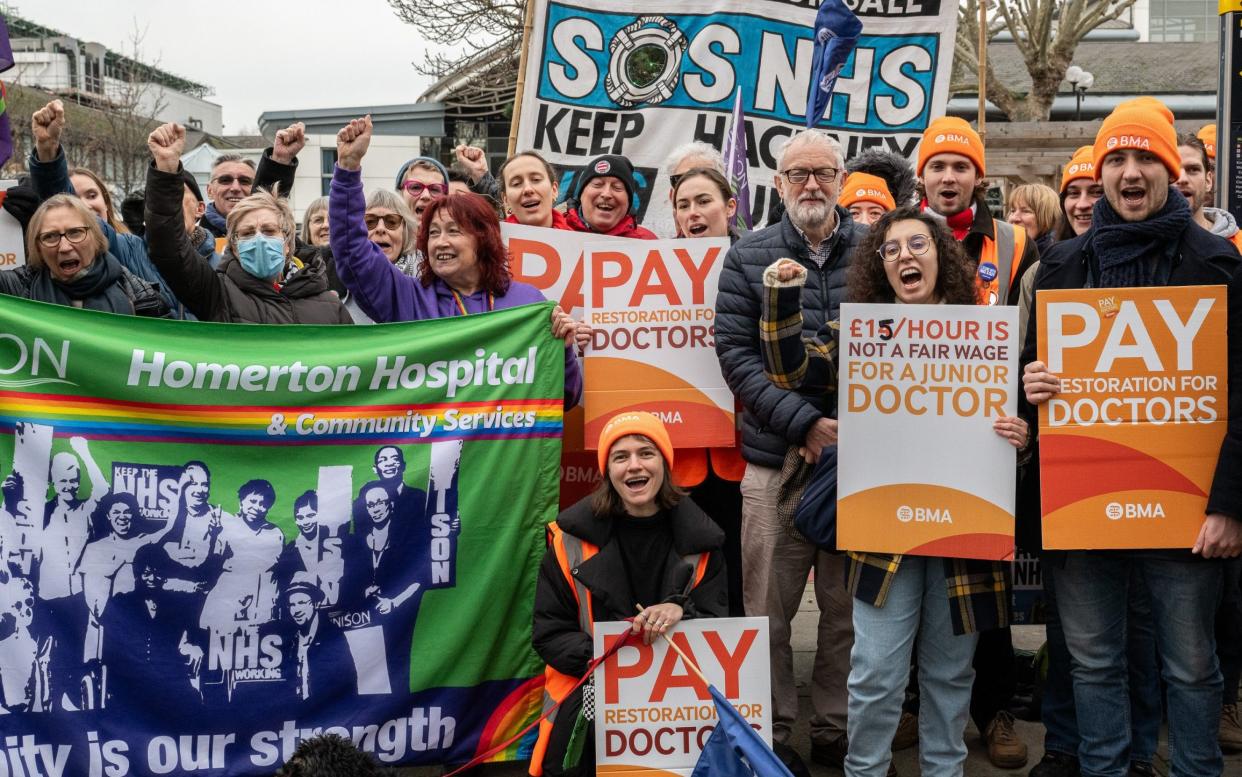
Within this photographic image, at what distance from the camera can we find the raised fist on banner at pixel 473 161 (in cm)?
620

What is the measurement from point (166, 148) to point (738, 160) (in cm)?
279

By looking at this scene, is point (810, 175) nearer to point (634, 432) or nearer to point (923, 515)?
point (634, 432)

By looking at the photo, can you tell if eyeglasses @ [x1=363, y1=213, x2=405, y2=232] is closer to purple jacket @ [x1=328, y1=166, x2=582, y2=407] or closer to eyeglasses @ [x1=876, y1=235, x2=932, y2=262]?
purple jacket @ [x1=328, y1=166, x2=582, y2=407]

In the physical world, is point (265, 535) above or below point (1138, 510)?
below

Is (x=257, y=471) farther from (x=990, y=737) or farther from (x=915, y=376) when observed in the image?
(x=990, y=737)

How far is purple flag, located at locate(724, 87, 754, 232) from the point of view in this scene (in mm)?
6152

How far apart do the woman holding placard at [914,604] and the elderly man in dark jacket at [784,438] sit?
47 centimetres

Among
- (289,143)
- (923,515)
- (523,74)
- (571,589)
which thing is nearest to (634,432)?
(571,589)

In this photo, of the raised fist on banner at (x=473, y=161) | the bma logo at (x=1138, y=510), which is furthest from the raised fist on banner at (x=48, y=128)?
the bma logo at (x=1138, y=510)

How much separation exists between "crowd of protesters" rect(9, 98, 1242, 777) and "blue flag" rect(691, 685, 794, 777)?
39 centimetres

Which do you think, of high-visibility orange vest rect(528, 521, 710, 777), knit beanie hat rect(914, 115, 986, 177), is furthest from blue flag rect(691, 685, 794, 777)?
knit beanie hat rect(914, 115, 986, 177)

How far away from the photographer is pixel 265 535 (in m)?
4.27

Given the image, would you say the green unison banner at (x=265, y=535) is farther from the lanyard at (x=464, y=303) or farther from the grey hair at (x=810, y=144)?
the grey hair at (x=810, y=144)

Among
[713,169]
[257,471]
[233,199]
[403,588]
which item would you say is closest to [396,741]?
[403,588]
